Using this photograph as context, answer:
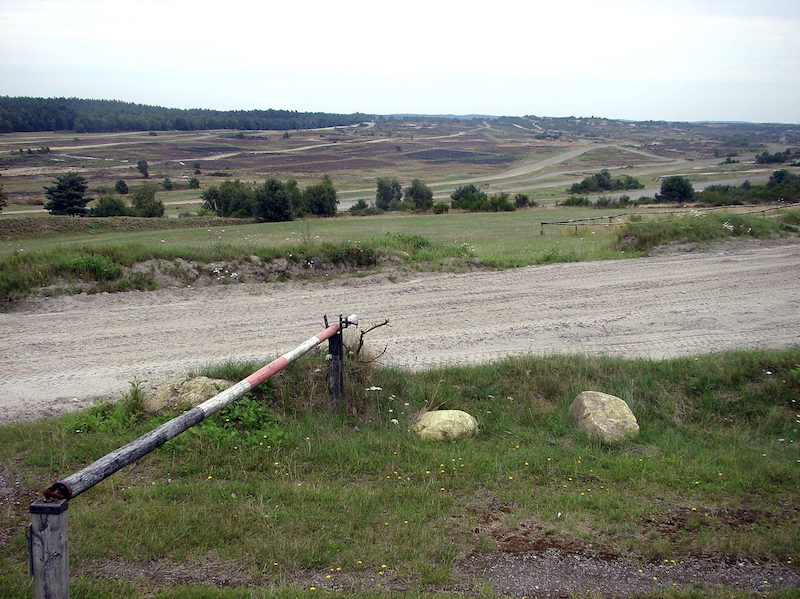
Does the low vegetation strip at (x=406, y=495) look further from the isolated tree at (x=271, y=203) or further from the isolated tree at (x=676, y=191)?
the isolated tree at (x=676, y=191)

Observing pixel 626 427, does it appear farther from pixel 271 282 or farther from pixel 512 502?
pixel 271 282

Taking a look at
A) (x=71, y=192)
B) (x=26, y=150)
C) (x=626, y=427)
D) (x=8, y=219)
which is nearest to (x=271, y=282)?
(x=626, y=427)

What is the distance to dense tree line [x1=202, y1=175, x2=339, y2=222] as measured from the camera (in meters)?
45.0

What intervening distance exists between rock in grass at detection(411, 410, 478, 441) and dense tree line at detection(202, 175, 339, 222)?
132 ft

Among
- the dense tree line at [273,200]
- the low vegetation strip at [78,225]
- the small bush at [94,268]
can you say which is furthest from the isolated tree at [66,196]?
the small bush at [94,268]

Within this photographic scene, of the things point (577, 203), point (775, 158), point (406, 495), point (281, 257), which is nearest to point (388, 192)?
point (577, 203)

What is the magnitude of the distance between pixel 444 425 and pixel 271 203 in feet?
133

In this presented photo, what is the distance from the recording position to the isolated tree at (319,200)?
55062mm

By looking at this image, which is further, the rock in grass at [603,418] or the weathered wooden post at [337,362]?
the weathered wooden post at [337,362]

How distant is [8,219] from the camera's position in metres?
31.7

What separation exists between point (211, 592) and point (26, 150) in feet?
278

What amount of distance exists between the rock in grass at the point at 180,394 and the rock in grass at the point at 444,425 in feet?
7.19

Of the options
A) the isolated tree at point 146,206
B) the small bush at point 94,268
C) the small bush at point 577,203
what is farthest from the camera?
the small bush at point 577,203

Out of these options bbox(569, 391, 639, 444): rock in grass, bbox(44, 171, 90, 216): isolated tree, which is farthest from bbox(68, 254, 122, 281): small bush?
bbox(44, 171, 90, 216): isolated tree
